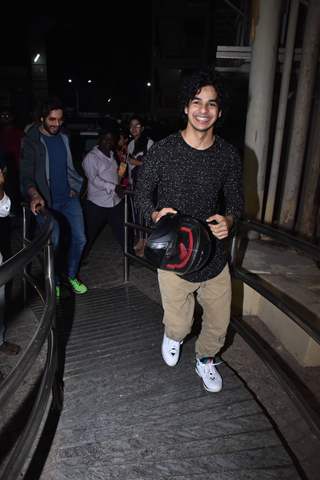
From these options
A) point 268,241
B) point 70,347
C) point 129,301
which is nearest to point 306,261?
point 268,241

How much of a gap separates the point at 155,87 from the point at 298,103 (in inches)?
873

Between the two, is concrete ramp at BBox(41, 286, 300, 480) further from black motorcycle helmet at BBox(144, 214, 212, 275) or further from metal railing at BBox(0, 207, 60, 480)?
black motorcycle helmet at BBox(144, 214, 212, 275)

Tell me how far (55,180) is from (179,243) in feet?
7.39

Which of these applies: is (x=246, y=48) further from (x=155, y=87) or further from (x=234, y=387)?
(x=155, y=87)

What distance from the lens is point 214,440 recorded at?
2.16 metres

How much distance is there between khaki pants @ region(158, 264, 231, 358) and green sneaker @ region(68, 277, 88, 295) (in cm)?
192

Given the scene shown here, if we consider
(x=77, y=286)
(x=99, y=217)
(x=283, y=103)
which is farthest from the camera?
(x=99, y=217)

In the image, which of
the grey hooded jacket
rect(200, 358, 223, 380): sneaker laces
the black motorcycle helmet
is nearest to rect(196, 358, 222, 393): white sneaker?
rect(200, 358, 223, 380): sneaker laces

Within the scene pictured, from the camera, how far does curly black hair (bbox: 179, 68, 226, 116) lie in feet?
7.13

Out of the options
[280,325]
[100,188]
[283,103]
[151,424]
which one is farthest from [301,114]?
[151,424]

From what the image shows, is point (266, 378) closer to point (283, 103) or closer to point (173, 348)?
point (173, 348)

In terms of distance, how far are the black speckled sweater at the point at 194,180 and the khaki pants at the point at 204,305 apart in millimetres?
105

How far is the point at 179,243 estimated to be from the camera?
208cm

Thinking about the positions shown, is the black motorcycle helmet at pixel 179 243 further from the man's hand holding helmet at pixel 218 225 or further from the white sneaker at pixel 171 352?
the white sneaker at pixel 171 352
